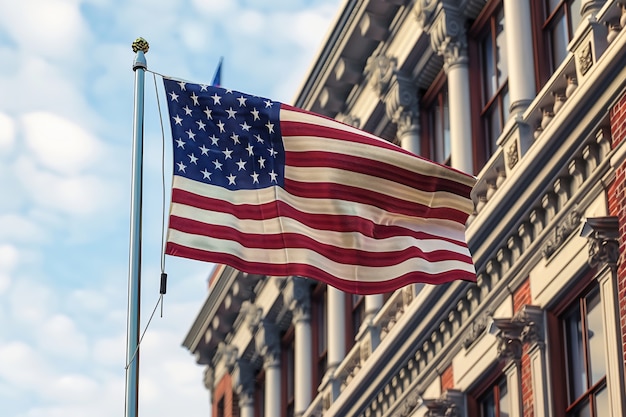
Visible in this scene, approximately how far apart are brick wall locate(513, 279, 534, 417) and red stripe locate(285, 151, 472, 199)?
4.53 metres

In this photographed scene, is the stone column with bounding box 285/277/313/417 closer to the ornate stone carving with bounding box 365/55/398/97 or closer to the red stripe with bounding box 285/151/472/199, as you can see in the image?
the ornate stone carving with bounding box 365/55/398/97

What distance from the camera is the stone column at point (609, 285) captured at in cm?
1938

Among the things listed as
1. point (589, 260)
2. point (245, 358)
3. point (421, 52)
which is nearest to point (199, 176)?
point (589, 260)

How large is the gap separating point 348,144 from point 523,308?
5.22m

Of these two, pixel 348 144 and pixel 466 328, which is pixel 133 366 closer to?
pixel 348 144

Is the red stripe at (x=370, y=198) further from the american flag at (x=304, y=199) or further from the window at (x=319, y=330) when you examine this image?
the window at (x=319, y=330)

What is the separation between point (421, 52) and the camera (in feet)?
96.1

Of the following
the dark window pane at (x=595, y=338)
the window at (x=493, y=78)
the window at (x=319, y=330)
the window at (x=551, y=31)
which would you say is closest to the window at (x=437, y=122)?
the window at (x=493, y=78)

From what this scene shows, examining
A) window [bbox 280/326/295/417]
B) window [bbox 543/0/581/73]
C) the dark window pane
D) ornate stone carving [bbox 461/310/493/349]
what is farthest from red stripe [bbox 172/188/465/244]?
Answer: window [bbox 280/326/295/417]

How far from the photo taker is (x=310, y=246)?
17531 millimetres

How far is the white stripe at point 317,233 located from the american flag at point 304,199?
0.01 meters

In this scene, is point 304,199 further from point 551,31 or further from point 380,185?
point 551,31

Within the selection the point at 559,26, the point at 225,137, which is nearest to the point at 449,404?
the point at 559,26

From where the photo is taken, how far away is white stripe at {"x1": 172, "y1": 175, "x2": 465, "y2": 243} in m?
17.1
